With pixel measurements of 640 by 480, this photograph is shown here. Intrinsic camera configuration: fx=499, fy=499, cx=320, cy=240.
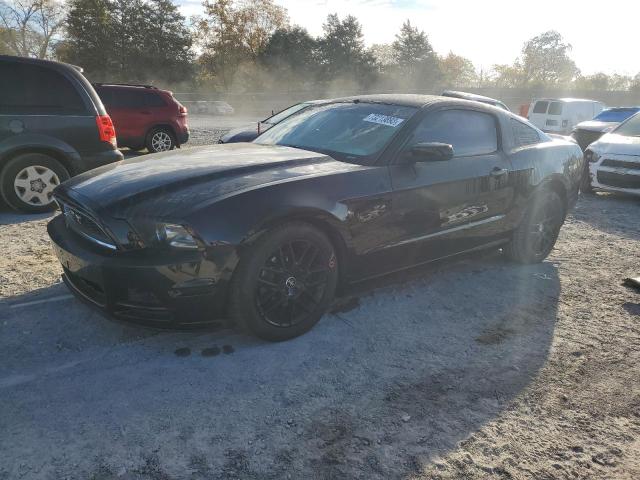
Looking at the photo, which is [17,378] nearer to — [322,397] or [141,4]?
[322,397]

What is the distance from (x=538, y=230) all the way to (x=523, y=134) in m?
0.92

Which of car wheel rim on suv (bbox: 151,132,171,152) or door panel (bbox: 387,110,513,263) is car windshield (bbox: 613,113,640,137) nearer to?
door panel (bbox: 387,110,513,263)

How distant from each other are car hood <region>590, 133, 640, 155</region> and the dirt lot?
5146mm

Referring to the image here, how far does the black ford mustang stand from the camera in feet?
8.95

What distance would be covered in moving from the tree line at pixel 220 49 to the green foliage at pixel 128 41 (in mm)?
81

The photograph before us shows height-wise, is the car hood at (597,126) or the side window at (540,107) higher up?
the side window at (540,107)

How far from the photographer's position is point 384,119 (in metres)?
3.80

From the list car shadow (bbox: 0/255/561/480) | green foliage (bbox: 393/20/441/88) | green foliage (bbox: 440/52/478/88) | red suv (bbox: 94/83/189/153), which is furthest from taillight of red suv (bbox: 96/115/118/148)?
green foliage (bbox: 440/52/478/88)

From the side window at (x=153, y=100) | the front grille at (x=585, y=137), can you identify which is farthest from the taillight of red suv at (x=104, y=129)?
the front grille at (x=585, y=137)

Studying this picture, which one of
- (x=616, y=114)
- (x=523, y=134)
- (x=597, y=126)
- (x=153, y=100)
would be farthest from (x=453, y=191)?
(x=616, y=114)

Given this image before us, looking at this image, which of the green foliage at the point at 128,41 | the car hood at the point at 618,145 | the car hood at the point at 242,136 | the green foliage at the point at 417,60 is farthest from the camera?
the green foliage at the point at 417,60

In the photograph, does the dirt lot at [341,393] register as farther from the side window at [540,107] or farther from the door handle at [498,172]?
the side window at [540,107]

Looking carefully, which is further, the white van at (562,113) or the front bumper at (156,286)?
the white van at (562,113)

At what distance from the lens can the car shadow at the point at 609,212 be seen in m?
6.38
